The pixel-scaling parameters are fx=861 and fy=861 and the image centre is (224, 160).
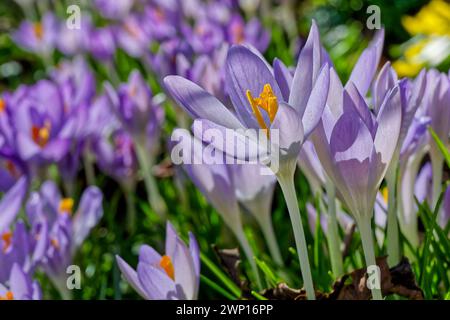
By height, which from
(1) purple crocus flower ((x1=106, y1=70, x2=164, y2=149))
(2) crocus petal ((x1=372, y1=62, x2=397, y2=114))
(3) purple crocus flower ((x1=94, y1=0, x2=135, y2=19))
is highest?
(3) purple crocus flower ((x1=94, y1=0, x2=135, y2=19))

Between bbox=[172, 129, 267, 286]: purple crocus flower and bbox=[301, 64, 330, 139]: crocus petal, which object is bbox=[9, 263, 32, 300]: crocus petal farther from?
bbox=[301, 64, 330, 139]: crocus petal

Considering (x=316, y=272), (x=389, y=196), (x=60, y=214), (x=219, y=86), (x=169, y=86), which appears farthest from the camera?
(x=219, y=86)

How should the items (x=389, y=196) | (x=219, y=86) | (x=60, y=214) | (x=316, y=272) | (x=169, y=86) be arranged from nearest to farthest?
(x=169, y=86) → (x=389, y=196) → (x=316, y=272) → (x=60, y=214) → (x=219, y=86)

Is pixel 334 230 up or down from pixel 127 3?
down

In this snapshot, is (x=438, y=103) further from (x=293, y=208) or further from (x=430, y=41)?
(x=430, y=41)

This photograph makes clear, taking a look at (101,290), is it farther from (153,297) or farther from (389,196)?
(389,196)

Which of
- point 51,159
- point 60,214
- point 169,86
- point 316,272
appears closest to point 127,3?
point 51,159

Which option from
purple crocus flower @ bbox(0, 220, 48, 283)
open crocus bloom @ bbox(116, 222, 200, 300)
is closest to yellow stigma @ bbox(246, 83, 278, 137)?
open crocus bloom @ bbox(116, 222, 200, 300)
